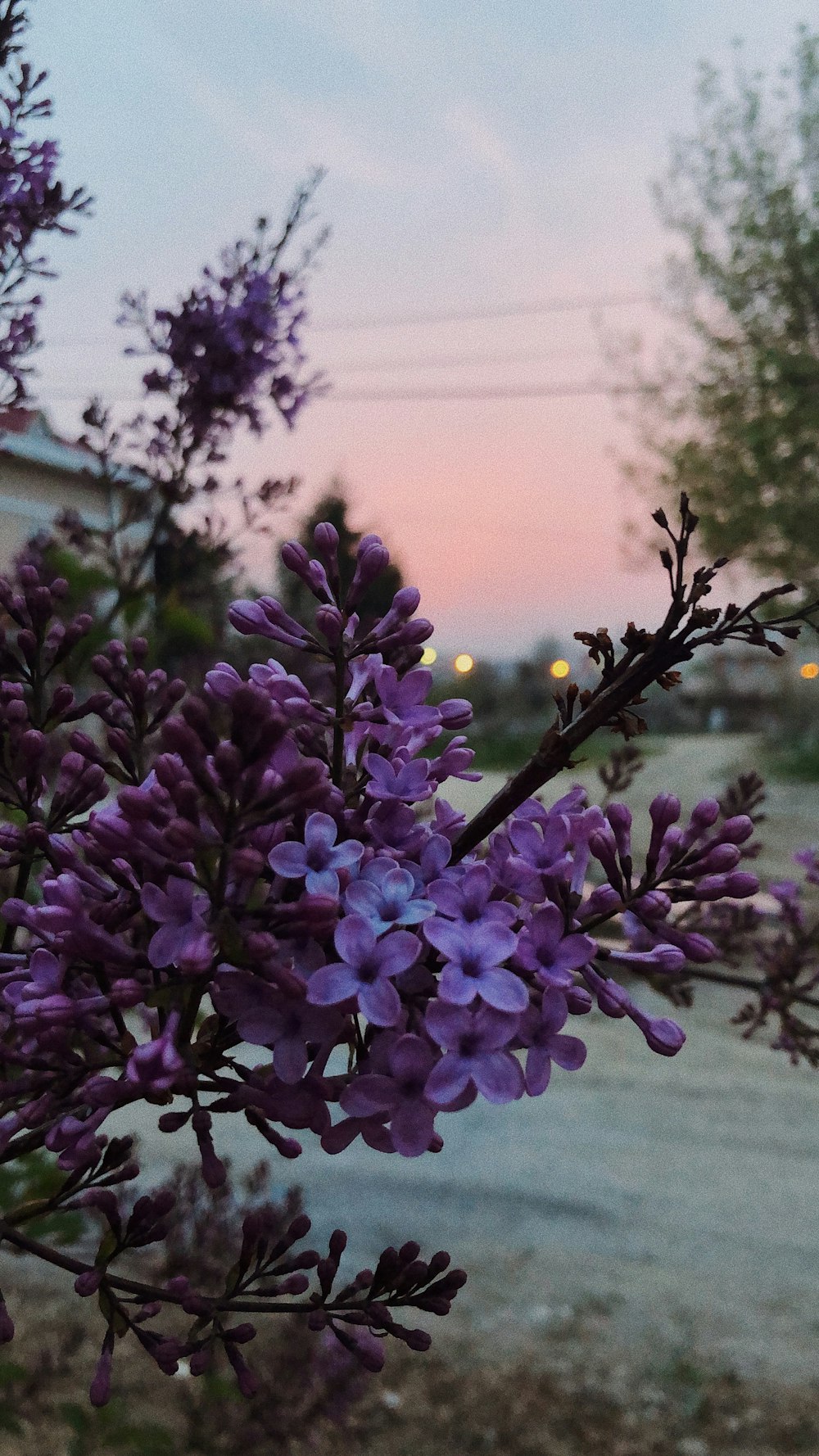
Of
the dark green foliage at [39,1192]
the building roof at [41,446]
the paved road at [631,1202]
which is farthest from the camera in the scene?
the paved road at [631,1202]

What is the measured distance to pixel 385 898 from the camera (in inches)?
20.7

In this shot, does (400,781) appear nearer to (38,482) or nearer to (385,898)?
(385,898)

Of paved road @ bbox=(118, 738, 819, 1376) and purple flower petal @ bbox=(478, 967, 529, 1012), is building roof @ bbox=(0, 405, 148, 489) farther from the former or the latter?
paved road @ bbox=(118, 738, 819, 1376)

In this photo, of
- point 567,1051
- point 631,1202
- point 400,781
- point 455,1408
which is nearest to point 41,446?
point 631,1202

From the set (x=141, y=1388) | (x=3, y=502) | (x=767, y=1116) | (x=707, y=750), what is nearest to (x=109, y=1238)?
(x=141, y=1388)

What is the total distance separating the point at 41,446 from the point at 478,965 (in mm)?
4069

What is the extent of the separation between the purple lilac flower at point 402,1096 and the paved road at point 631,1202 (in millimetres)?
2198

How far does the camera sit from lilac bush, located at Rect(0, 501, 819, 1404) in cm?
50

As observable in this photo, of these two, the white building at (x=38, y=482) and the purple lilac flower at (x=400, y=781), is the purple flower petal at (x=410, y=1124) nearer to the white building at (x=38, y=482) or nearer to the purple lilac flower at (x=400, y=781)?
the purple lilac flower at (x=400, y=781)

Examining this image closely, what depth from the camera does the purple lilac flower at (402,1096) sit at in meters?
0.51

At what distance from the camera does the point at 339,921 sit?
52 centimetres

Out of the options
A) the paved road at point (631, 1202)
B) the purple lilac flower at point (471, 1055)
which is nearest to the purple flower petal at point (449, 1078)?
the purple lilac flower at point (471, 1055)

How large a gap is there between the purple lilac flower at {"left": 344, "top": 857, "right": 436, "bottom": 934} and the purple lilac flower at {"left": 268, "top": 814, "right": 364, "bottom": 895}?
11mm

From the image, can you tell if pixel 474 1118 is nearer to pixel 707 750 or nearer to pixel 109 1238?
pixel 109 1238
